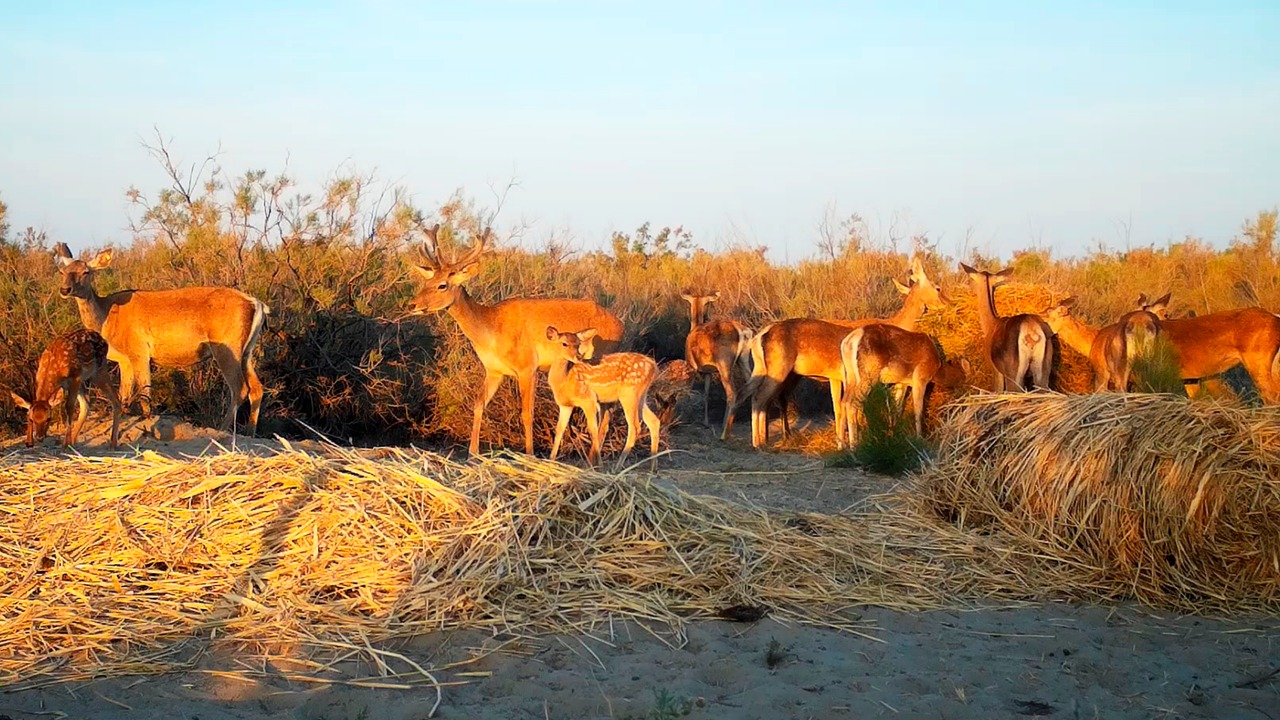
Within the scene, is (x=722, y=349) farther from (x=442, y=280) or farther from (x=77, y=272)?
(x=77, y=272)

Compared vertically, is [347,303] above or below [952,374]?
above

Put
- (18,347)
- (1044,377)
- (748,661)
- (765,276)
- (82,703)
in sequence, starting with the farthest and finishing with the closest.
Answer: (765,276) → (1044,377) → (18,347) → (748,661) → (82,703)

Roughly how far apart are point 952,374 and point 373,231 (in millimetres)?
7522

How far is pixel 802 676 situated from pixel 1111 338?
1006 cm

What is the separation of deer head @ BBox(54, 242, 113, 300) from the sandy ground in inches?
319

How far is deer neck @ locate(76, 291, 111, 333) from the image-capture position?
12.3 meters

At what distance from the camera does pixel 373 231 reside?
14984mm

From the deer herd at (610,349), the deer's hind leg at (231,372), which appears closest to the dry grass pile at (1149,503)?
the deer herd at (610,349)

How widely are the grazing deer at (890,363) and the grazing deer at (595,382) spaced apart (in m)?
3.17

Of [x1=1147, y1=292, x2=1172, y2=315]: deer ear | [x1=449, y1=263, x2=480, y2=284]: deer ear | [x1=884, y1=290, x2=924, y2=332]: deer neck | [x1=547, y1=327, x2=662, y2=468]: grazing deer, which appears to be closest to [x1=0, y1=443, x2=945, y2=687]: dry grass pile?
[x1=547, y1=327, x2=662, y2=468]: grazing deer

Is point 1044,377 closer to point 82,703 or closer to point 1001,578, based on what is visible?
point 1001,578

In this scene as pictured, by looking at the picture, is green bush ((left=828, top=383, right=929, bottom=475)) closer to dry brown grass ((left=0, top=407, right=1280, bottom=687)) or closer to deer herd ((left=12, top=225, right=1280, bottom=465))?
deer herd ((left=12, top=225, right=1280, bottom=465))

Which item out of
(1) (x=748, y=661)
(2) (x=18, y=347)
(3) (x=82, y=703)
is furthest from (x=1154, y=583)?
(2) (x=18, y=347)

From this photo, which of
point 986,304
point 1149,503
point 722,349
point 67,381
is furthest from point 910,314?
point 67,381
